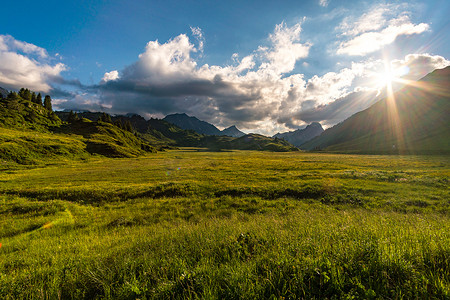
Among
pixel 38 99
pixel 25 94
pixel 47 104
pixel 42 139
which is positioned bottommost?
pixel 42 139

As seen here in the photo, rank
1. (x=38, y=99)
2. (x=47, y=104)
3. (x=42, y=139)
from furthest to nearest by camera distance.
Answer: (x=47, y=104)
(x=38, y=99)
(x=42, y=139)

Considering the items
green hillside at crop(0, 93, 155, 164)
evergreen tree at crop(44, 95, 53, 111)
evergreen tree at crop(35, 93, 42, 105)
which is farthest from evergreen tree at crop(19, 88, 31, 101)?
green hillside at crop(0, 93, 155, 164)

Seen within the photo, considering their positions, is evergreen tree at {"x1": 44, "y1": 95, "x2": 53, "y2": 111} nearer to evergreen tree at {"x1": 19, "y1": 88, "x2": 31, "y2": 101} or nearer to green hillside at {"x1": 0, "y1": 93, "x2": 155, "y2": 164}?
green hillside at {"x1": 0, "y1": 93, "x2": 155, "y2": 164}

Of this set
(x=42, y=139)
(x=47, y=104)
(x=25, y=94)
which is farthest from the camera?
(x=47, y=104)

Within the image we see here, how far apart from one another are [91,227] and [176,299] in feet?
38.6

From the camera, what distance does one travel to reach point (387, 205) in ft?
47.4

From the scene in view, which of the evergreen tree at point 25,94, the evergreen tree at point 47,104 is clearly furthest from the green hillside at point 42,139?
the evergreen tree at point 25,94

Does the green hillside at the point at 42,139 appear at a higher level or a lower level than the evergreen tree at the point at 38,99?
lower

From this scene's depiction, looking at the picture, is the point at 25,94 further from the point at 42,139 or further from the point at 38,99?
the point at 42,139

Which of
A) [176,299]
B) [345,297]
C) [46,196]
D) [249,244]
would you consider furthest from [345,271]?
[46,196]

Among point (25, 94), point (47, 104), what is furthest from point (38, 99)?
point (25, 94)

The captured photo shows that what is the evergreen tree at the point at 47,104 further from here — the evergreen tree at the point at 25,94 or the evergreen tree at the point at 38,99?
the evergreen tree at the point at 25,94

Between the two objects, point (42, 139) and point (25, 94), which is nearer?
point (42, 139)

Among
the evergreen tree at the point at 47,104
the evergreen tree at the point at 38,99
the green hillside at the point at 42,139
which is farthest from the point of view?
the evergreen tree at the point at 47,104
